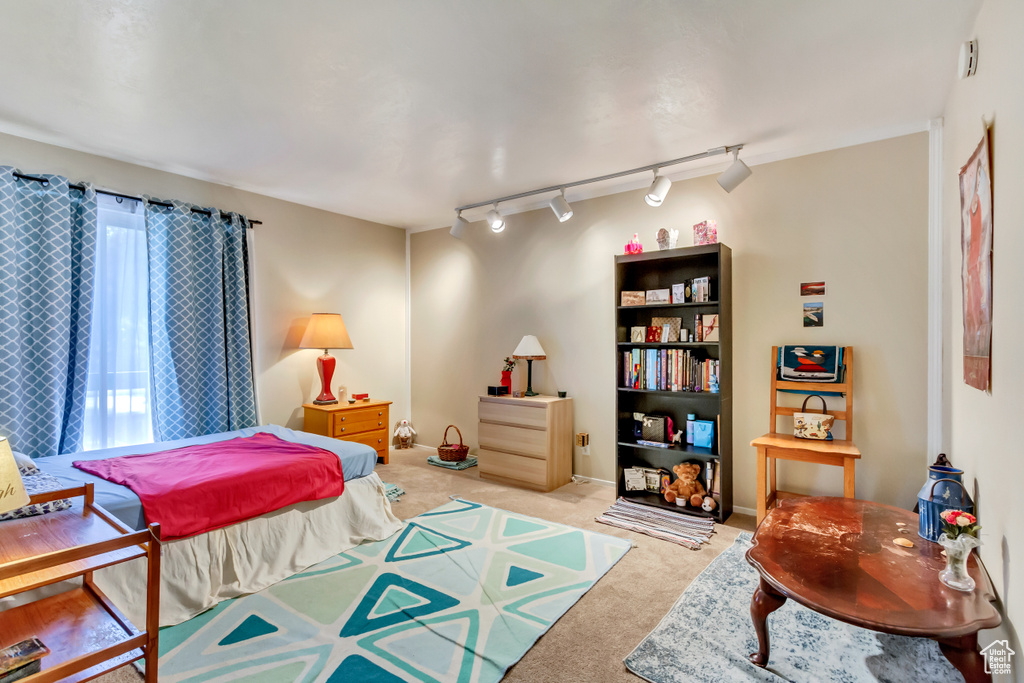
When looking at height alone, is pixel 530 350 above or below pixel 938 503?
above

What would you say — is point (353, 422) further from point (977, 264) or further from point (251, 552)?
point (977, 264)

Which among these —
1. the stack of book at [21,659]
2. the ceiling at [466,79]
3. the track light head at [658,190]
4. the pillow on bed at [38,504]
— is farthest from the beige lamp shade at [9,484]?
the track light head at [658,190]

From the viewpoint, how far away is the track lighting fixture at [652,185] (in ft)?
10.5

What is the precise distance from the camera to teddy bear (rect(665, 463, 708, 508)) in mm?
3555

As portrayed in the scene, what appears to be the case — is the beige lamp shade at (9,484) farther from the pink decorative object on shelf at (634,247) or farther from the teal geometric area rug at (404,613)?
the pink decorative object on shelf at (634,247)

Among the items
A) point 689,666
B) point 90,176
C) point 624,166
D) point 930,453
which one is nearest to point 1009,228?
point 689,666

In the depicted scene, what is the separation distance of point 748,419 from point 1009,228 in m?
2.25

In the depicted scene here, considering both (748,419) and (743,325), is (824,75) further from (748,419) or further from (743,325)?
(748,419)

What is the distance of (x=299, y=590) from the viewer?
7.99ft

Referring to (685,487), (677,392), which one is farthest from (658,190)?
(685,487)

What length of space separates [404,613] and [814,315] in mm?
3059

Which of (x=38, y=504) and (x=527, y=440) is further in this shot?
(x=527, y=440)

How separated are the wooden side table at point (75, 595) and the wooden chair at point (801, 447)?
9.75 feet

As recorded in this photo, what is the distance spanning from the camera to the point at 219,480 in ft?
8.00
